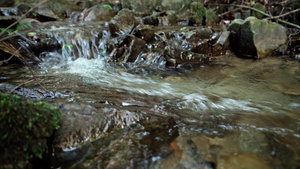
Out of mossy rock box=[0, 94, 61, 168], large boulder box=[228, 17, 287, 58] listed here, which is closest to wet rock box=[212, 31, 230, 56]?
large boulder box=[228, 17, 287, 58]

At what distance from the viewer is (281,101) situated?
10.4 ft

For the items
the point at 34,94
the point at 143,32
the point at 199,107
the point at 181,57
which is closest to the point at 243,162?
the point at 199,107

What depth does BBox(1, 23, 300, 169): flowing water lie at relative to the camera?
1.67m

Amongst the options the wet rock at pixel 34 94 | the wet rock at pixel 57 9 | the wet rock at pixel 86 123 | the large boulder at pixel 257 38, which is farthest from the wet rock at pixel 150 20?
the wet rock at pixel 86 123

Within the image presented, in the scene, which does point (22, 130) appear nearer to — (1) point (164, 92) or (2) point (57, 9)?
(1) point (164, 92)

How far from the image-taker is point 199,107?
2900 mm

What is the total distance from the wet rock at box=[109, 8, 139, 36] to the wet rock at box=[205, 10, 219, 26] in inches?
195

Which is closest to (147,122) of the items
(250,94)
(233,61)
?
(250,94)

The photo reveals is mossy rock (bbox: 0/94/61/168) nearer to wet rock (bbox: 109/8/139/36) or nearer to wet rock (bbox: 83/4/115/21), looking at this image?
wet rock (bbox: 109/8/139/36)

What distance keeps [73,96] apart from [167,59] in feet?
11.4

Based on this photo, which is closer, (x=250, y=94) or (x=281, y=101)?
(x=281, y=101)

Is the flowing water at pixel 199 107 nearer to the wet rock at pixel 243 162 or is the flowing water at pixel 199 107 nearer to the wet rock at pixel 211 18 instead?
the wet rock at pixel 243 162

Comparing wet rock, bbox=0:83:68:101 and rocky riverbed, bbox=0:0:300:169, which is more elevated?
wet rock, bbox=0:83:68:101

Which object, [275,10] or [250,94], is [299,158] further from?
[275,10]
